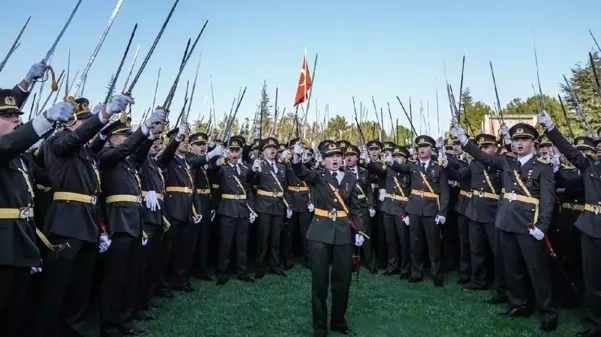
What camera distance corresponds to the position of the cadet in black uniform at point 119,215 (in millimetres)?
4996

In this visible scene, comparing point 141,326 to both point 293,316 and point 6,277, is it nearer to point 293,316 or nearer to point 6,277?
point 293,316

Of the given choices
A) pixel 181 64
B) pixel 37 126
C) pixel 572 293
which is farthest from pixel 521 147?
pixel 37 126

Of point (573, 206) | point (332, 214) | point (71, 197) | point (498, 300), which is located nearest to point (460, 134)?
point (573, 206)

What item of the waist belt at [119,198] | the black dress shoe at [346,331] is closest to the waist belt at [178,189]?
the waist belt at [119,198]

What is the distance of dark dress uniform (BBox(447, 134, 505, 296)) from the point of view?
24.8ft

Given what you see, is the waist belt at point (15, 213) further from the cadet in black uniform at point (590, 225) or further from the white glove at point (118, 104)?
the cadet in black uniform at point (590, 225)

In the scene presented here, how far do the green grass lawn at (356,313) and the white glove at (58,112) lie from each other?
10.4 feet

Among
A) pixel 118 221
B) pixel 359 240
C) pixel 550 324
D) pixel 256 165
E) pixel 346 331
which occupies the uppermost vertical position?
pixel 256 165

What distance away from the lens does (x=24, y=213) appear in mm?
3549

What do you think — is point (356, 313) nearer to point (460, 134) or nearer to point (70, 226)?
point (460, 134)

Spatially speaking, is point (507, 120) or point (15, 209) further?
point (507, 120)

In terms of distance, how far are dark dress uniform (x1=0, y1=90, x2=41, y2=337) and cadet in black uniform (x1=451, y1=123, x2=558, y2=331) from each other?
5555mm

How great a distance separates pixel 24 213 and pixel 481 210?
656cm

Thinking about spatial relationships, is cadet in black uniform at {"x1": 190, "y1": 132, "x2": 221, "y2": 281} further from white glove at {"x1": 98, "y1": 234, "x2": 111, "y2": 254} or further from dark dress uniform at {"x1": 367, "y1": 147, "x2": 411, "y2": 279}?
dark dress uniform at {"x1": 367, "y1": 147, "x2": 411, "y2": 279}
